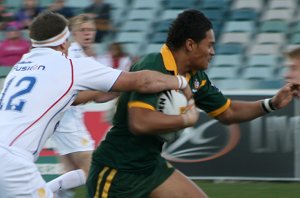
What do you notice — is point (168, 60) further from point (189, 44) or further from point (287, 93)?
point (287, 93)

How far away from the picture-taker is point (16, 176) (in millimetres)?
4758

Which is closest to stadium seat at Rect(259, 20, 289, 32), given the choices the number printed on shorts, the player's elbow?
the player's elbow

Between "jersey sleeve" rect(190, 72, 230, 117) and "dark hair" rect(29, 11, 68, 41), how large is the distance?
99 centimetres

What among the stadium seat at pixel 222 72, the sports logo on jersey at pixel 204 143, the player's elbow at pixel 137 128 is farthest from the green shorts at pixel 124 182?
the stadium seat at pixel 222 72

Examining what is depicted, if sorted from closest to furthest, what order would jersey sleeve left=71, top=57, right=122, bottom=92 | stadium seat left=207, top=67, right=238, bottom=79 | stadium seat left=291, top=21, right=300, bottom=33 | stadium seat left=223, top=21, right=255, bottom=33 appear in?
1. jersey sleeve left=71, top=57, right=122, bottom=92
2. stadium seat left=207, top=67, right=238, bottom=79
3. stadium seat left=291, top=21, right=300, bottom=33
4. stadium seat left=223, top=21, right=255, bottom=33

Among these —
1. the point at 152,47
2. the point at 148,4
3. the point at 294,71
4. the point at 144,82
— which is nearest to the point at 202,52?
the point at 144,82

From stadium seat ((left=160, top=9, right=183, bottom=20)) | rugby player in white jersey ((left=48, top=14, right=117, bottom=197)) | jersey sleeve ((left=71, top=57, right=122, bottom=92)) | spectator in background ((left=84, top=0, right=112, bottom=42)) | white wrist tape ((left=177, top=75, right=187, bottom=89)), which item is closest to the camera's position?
jersey sleeve ((left=71, top=57, right=122, bottom=92))

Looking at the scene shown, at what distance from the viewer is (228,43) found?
1302 cm

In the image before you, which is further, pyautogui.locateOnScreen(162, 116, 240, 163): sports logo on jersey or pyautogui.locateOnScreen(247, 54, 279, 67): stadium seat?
pyautogui.locateOnScreen(247, 54, 279, 67): stadium seat

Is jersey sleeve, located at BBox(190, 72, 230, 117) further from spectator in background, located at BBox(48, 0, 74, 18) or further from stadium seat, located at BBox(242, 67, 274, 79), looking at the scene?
spectator in background, located at BBox(48, 0, 74, 18)

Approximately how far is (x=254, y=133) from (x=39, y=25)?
15.8 feet

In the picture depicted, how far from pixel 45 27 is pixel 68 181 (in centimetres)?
227

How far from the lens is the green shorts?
17.3 ft

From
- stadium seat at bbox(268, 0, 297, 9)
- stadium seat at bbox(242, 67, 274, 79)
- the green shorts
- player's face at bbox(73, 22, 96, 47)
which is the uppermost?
player's face at bbox(73, 22, 96, 47)
